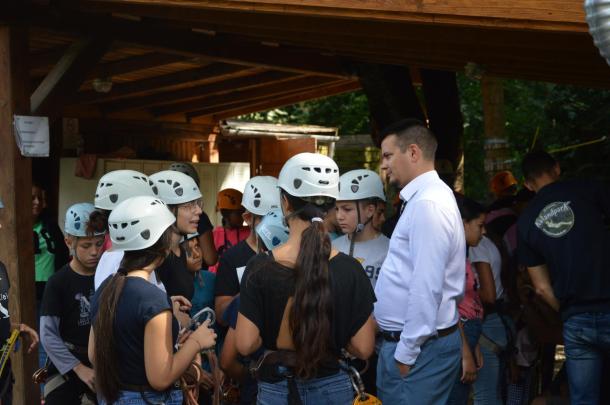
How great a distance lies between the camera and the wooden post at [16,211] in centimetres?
775

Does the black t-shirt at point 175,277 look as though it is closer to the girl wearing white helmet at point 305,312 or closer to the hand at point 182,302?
the hand at point 182,302

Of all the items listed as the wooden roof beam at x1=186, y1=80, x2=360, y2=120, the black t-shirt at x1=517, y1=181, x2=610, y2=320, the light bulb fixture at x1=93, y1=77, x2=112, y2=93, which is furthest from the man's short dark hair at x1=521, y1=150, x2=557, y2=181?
the wooden roof beam at x1=186, y1=80, x2=360, y2=120

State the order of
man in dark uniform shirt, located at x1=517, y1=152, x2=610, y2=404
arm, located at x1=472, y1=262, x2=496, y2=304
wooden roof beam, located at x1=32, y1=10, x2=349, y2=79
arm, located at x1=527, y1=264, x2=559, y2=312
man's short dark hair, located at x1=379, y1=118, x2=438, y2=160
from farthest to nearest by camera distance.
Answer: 1. wooden roof beam, located at x1=32, y1=10, x2=349, y2=79
2. arm, located at x1=472, y1=262, x2=496, y2=304
3. arm, located at x1=527, y1=264, x2=559, y2=312
4. man in dark uniform shirt, located at x1=517, y1=152, x2=610, y2=404
5. man's short dark hair, located at x1=379, y1=118, x2=438, y2=160

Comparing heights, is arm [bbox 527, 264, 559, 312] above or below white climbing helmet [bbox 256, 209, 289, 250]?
below

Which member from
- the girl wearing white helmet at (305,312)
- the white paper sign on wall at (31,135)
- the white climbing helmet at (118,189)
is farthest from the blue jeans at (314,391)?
the white paper sign on wall at (31,135)

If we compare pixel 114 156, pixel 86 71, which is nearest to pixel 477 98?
pixel 114 156

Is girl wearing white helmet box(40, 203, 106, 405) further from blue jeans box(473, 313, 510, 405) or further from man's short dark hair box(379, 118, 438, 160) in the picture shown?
blue jeans box(473, 313, 510, 405)

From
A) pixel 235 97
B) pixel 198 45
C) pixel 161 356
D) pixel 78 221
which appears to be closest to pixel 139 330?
pixel 161 356

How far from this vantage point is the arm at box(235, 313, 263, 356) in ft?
14.5

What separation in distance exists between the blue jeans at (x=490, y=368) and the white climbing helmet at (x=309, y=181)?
283cm

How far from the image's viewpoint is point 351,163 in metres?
18.5

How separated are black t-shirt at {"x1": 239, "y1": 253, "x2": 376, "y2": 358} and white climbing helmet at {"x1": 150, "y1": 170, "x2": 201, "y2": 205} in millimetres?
1626

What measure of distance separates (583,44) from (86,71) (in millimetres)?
4590

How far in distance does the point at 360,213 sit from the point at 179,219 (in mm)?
1154
